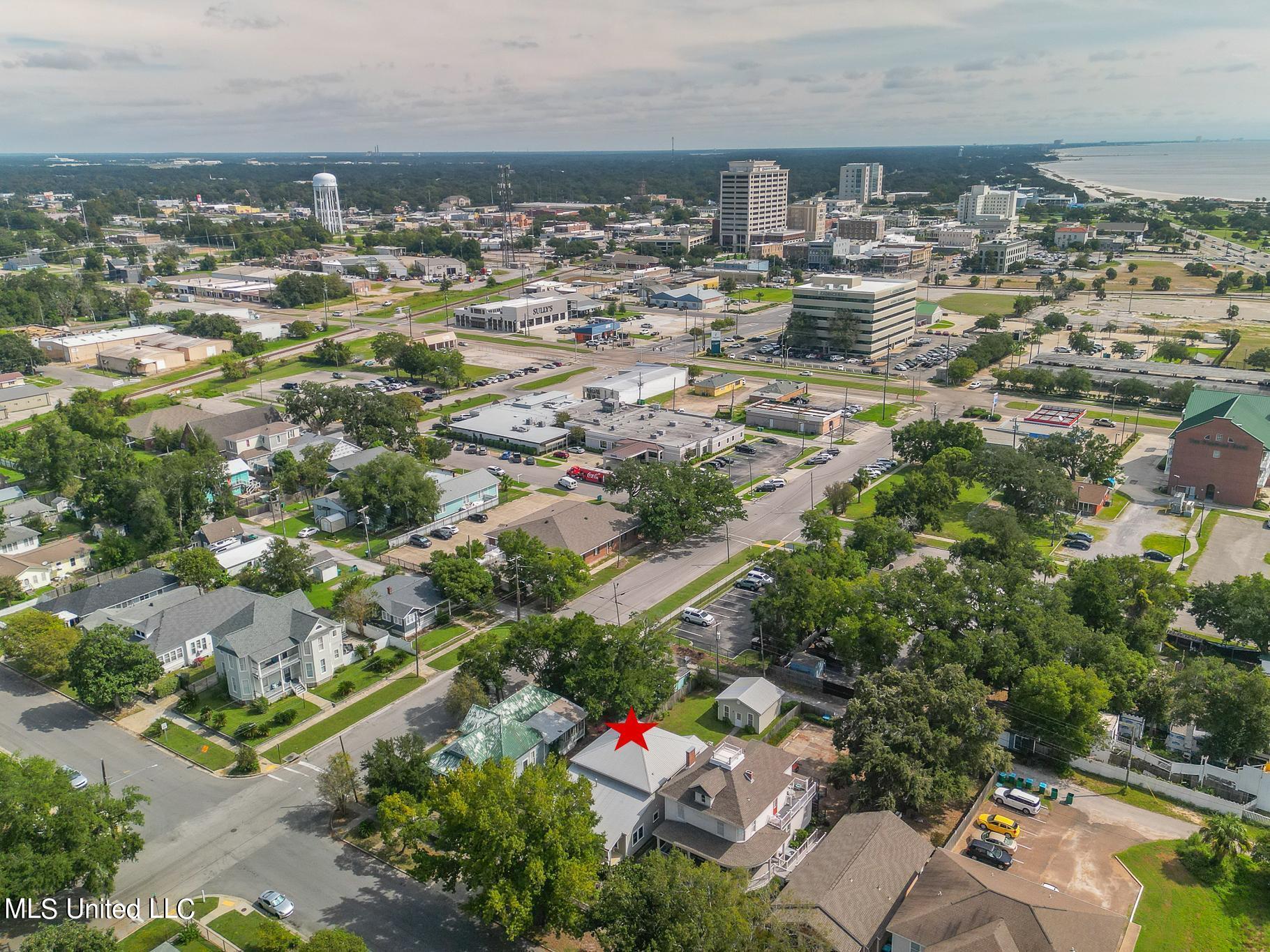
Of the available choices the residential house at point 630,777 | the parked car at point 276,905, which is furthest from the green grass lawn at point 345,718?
the residential house at point 630,777

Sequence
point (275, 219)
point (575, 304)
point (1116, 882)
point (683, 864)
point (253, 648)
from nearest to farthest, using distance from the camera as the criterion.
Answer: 1. point (683, 864)
2. point (1116, 882)
3. point (253, 648)
4. point (575, 304)
5. point (275, 219)


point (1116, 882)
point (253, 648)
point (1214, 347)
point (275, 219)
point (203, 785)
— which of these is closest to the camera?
point (1116, 882)

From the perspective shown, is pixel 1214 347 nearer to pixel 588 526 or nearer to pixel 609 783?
pixel 588 526

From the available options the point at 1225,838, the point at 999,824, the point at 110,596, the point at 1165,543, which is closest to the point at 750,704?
the point at 999,824

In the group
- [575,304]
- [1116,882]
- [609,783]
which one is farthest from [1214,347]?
[609,783]

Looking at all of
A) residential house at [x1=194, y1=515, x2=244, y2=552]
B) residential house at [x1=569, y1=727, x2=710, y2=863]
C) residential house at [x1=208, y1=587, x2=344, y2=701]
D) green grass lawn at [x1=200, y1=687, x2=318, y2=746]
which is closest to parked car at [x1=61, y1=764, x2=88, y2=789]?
green grass lawn at [x1=200, y1=687, x2=318, y2=746]

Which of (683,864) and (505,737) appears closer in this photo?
(683,864)
